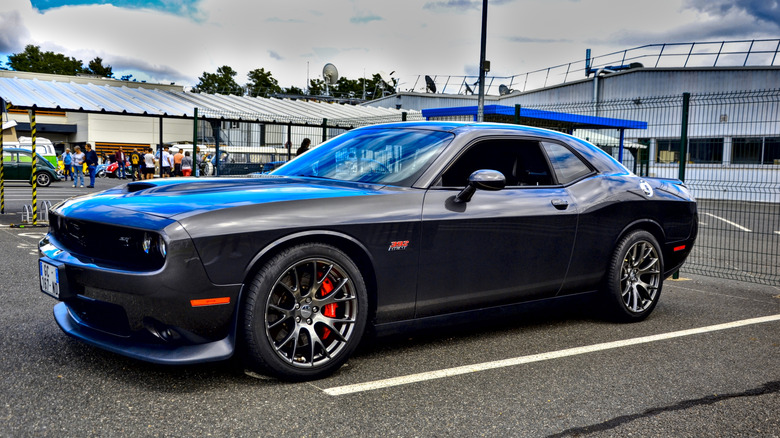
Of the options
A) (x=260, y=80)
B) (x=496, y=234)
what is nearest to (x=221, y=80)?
(x=260, y=80)

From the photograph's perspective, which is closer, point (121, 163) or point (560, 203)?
point (560, 203)

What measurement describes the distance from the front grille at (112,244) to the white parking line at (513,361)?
1104mm

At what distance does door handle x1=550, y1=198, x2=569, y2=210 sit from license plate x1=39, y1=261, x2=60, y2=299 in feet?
10.1

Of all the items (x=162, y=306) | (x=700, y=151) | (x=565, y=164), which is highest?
(x=700, y=151)

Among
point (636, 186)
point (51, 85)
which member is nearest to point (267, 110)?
point (51, 85)

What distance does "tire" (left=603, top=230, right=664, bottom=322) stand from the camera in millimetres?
5074

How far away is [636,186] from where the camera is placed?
529 centimetres

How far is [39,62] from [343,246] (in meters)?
104

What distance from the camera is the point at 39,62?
9312cm

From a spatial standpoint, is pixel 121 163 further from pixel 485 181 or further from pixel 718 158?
pixel 485 181

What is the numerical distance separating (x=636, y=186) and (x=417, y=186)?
7.01ft

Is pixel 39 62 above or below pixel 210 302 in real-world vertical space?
above


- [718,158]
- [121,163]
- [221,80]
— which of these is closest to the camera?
[718,158]

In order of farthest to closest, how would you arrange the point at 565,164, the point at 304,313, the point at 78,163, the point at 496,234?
the point at 78,163
the point at 565,164
the point at 496,234
the point at 304,313
